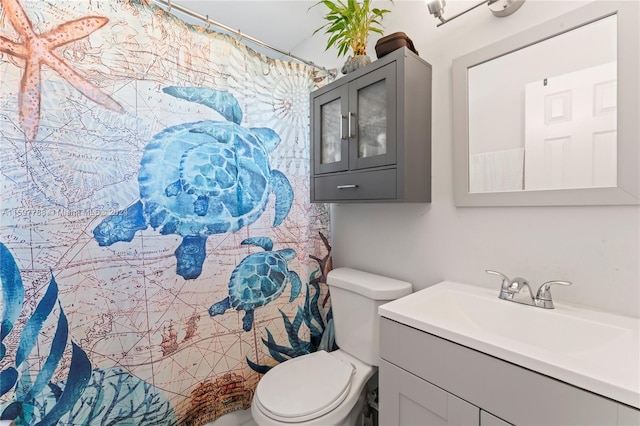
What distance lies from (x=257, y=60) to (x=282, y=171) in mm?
564

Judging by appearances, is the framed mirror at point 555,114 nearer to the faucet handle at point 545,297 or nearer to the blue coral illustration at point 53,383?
the faucet handle at point 545,297

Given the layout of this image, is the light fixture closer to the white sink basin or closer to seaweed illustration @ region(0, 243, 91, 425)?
the white sink basin

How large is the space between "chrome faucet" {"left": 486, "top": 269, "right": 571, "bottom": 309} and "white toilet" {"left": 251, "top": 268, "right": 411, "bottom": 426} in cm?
41

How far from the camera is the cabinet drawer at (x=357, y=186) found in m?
1.16

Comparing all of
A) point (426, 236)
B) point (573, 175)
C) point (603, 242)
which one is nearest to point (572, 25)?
point (573, 175)

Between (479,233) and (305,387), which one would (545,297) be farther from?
(305,387)

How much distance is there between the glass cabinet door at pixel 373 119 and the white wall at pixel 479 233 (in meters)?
0.25

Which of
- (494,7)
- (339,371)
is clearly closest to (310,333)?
(339,371)

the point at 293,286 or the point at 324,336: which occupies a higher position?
the point at 293,286

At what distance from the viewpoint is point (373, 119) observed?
1241 millimetres

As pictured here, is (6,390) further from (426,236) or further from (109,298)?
(426,236)

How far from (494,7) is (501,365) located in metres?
1.23

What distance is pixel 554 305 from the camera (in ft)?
3.01

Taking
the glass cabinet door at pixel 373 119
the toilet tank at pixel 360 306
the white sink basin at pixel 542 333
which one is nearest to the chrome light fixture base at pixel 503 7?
the glass cabinet door at pixel 373 119
